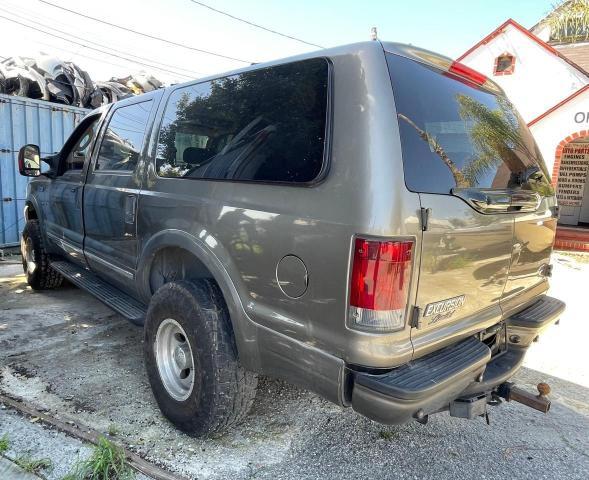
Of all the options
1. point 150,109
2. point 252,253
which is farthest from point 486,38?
point 252,253

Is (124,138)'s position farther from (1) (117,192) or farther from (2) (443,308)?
(2) (443,308)

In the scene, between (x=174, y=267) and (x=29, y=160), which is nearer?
(x=174, y=267)

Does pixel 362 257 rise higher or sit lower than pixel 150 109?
lower

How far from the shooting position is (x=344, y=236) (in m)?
1.80

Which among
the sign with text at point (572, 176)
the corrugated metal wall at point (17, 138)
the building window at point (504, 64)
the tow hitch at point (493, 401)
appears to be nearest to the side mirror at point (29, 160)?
the corrugated metal wall at point (17, 138)

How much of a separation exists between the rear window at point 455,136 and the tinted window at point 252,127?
0.38 m

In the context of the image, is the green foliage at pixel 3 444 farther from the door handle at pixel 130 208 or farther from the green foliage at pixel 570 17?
the green foliage at pixel 570 17

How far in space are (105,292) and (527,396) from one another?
3147 millimetres

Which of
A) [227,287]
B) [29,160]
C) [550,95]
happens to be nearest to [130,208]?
[227,287]

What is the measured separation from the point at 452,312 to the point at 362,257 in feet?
2.08

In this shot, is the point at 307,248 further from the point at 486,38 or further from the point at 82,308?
the point at 486,38

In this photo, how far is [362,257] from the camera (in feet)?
5.80

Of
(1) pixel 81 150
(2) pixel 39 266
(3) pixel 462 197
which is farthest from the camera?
(2) pixel 39 266

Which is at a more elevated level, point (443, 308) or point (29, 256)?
point (443, 308)
